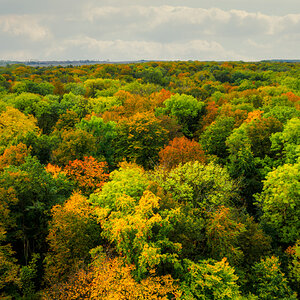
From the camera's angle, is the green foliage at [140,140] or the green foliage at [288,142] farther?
the green foliage at [140,140]

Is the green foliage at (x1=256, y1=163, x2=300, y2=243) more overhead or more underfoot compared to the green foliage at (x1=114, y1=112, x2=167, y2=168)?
more underfoot

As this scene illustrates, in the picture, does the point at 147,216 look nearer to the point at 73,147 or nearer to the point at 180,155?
the point at 180,155

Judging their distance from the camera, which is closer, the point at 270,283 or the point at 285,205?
the point at 270,283

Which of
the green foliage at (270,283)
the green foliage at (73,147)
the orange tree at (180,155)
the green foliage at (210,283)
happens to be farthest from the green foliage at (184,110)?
the green foliage at (210,283)

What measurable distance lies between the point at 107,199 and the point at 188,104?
44.0 meters

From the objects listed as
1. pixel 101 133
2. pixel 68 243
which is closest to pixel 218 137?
pixel 101 133

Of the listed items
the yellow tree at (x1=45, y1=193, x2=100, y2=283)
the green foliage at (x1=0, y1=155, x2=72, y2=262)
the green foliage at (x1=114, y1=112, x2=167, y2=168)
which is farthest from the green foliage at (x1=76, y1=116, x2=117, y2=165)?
the yellow tree at (x1=45, y1=193, x2=100, y2=283)

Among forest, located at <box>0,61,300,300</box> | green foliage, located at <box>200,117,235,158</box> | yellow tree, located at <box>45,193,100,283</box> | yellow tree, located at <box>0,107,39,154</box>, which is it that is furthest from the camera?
green foliage, located at <box>200,117,235,158</box>

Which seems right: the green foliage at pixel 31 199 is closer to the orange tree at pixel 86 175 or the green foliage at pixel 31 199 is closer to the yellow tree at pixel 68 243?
the orange tree at pixel 86 175

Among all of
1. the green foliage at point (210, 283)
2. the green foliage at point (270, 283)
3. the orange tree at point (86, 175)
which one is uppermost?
the orange tree at point (86, 175)

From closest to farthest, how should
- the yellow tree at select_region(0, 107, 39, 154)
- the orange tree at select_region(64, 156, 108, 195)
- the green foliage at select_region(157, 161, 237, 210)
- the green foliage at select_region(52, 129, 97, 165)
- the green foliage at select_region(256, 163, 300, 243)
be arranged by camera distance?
the green foliage at select_region(157, 161, 237, 210) → the green foliage at select_region(256, 163, 300, 243) → the orange tree at select_region(64, 156, 108, 195) → the green foliage at select_region(52, 129, 97, 165) → the yellow tree at select_region(0, 107, 39, 154)

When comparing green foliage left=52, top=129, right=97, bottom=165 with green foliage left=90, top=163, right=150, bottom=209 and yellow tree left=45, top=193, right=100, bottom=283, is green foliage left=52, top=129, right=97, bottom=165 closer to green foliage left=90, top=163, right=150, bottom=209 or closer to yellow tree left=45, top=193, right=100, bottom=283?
green foliage left=90, top=163, right=150, bottom=209

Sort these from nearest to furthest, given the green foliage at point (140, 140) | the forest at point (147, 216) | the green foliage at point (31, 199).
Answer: the forest at point (147, 216) < the green foliage at point (31, 199) < the green foliage at point (140, 140)

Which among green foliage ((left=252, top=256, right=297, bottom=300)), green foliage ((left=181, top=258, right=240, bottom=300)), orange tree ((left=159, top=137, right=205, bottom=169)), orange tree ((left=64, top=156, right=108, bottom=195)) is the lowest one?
green foliage ((left=252, top=256, right=297, bottom=300))
